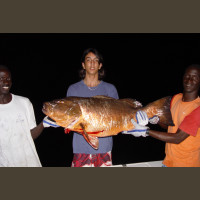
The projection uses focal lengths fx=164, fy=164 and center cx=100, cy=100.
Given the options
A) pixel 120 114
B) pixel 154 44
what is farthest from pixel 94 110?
pixel 154 44

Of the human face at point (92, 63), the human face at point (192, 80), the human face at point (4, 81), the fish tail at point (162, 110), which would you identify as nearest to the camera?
the human face at point (4, 81)

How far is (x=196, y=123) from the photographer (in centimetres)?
230

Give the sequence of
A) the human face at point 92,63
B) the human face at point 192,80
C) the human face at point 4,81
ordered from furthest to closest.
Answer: the human face at point 92,63
the human face at point 192,80
the human face at point 4,81

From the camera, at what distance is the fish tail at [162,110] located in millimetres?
2613

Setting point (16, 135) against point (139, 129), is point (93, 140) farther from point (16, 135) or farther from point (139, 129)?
point (16, 135)

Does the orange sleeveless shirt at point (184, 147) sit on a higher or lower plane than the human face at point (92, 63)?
lower

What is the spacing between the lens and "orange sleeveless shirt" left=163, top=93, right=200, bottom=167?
7.95 ft

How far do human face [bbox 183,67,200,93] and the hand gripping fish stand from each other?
42 cm

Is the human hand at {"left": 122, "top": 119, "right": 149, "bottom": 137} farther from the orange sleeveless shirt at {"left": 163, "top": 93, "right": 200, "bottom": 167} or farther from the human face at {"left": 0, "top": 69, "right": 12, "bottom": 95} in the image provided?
the human face at {"left": 0, "top": 69, "right": 12, "bottom": 95}

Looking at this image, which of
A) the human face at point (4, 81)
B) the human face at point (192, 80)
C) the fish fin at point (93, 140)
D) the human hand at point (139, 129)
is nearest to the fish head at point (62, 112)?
the fish fin at point (93, 140)

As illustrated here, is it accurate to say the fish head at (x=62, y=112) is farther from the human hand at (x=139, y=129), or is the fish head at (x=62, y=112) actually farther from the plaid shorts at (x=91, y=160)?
the human hand at (x=139, y=129)

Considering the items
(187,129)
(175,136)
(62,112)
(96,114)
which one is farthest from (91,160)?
(187,129)

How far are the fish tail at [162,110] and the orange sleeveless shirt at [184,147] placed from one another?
11cm

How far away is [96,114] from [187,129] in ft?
4.44
